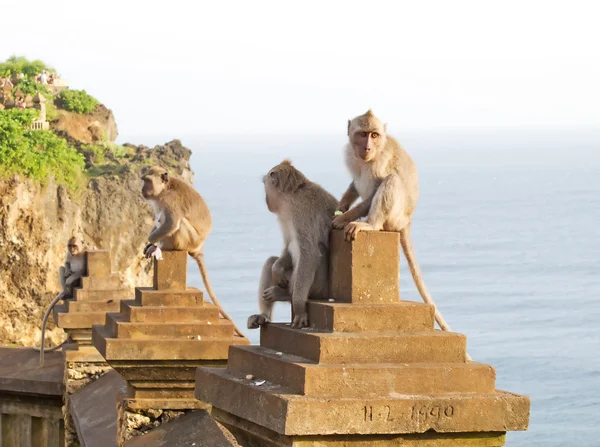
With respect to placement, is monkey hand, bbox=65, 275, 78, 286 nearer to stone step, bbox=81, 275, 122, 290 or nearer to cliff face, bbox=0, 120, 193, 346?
stone step, bbox=81, 275, 122, 290

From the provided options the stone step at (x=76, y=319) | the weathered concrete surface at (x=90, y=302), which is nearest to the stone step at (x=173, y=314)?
the weathered concrete surface at (x=90, y=302)

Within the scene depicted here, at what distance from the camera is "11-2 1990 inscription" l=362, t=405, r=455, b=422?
15.3 ft

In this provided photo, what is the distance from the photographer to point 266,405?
187 inches

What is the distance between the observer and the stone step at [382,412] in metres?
4.60

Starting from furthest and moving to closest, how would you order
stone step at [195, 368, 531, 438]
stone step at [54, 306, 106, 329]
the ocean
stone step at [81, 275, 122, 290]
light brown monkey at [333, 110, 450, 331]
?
1. the ocean
2. stone step at [81, 275, 122, 290]
3. stone step at [54, 306, 106, 329]
4. light brown monkey at [333, 110, 450, 331]
5. stone step at [195, 368, 531, 438]

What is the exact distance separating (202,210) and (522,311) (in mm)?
70343

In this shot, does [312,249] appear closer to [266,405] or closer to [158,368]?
[266,405]

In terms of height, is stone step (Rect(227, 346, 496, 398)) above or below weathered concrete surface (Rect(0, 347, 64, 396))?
above

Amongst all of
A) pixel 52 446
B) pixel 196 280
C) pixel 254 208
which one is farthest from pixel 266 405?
pixel 254 208

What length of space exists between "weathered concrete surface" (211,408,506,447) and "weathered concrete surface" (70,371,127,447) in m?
2.70

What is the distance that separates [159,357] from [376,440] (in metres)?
2.59

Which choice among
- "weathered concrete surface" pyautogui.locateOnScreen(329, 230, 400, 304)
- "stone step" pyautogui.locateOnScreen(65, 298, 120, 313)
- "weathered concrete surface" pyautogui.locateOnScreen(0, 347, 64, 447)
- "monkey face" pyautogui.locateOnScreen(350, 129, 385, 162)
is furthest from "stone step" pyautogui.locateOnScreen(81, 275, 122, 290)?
"weathered concrete surface" pyautogui.locateOnScreen(329, 230, 400, 304)

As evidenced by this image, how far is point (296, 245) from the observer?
558 cm

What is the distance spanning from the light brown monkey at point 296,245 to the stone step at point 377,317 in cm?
32
